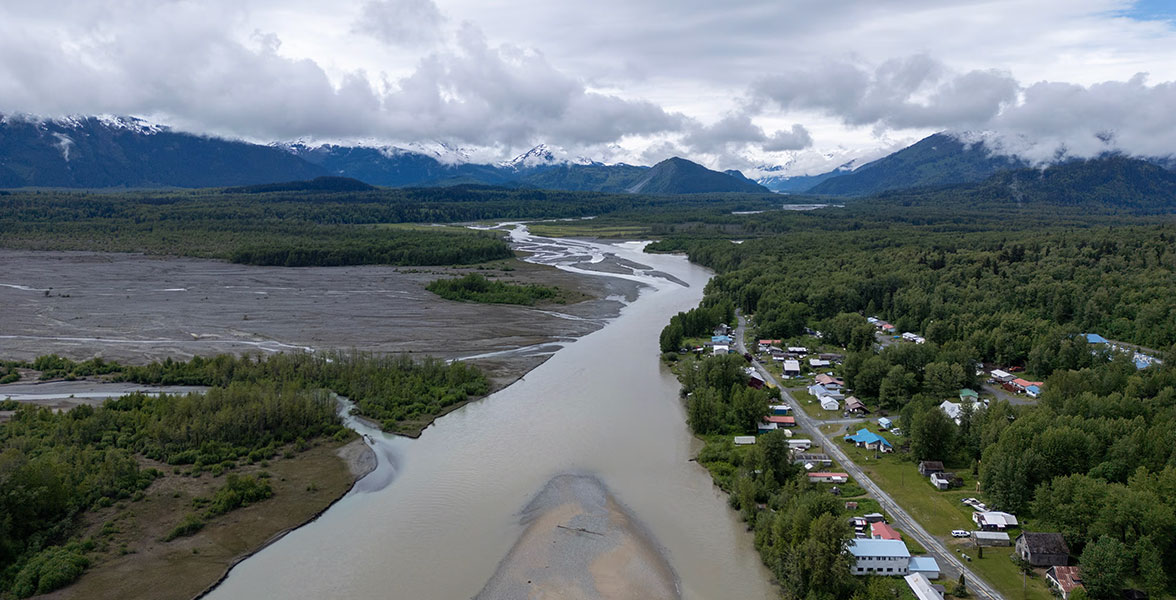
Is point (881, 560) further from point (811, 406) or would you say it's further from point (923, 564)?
point (811, 406)

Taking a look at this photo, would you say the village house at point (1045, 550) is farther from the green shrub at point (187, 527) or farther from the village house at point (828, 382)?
the green shrub at point (187, 527)

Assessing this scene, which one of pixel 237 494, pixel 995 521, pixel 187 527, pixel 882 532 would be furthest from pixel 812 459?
pixel 187 527

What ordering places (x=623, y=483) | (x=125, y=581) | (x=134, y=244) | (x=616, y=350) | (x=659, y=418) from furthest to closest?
(x=134, y=244) → (x=616, y=350) → (x=659, y=418) → (x=623, y=483) → (x=125, y=581)

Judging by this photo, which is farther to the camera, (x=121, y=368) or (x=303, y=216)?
(x=303, y=216)

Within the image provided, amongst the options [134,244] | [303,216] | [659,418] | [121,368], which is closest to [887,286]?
[659,418]

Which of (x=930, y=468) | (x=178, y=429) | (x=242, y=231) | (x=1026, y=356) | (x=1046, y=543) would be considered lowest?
(x=930, y=468)

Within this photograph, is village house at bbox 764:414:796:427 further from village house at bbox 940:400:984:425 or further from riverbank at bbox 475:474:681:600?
riverbank at bbox 475:474:681:600

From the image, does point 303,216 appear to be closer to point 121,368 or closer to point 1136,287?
point 121,368
